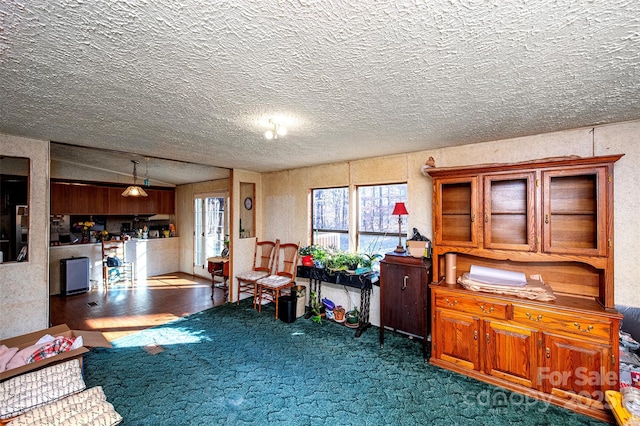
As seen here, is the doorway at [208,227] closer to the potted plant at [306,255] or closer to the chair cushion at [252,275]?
the chair cushion at [252,275]

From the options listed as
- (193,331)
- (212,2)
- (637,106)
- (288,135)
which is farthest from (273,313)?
(637,106)

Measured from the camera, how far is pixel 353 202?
4453 mm

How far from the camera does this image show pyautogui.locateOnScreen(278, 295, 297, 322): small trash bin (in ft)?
13.8

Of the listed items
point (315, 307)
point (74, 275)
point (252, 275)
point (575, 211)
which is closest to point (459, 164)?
point (575, 211)

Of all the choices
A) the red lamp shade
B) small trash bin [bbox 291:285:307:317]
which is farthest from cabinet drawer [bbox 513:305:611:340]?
small trash bin [bbox 291:285:307:317]

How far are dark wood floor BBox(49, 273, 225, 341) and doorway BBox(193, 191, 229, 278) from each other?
644mm

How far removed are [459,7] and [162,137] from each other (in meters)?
3.03

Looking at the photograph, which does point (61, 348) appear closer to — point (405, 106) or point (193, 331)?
point (193, 331)

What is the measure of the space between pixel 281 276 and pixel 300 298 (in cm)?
67

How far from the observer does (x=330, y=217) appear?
4.87 metres

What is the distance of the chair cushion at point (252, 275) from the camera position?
4.91 m

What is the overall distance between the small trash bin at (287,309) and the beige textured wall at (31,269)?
111 inches

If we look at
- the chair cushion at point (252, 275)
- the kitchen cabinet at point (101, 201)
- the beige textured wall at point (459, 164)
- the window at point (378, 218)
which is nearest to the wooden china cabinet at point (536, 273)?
the beige textured wall at point (459, 164)

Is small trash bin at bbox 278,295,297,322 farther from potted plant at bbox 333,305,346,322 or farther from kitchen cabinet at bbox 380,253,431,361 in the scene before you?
kitchen cabinet at bbox 380,253,431,361
